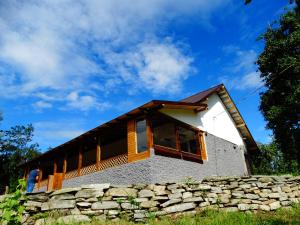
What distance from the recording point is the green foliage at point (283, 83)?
71.8 feet

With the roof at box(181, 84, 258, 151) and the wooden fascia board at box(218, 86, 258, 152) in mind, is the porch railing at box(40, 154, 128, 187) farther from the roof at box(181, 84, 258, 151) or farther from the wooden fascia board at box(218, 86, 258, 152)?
the wooden fascia board at box(218, 86, 258, 152)

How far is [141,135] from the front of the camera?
1399cm

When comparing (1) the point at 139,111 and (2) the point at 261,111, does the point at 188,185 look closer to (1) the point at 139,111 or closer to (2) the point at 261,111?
(1) the point at 139,111

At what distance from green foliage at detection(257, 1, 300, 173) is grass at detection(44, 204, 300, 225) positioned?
14.6 metres

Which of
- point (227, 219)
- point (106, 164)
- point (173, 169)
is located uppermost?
point (106, 164)

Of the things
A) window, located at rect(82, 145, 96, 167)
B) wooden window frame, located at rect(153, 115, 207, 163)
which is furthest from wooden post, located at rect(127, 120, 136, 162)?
window, located at rect(82, 145, 96, 167)

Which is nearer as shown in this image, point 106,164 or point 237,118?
point 106,164

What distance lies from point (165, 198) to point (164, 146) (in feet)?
27.5

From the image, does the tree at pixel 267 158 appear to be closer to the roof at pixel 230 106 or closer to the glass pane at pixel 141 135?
the roof at pixel 230 106

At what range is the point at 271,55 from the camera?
23.7m

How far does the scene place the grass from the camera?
7.54 meters

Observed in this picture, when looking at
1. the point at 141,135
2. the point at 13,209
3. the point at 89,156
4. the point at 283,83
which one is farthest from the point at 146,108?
the point at 283,83

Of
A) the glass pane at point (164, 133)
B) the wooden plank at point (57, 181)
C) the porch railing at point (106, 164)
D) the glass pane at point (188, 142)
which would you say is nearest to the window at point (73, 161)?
the wooden plank at point (57, 181)

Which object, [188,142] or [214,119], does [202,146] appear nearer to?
[188,142]
